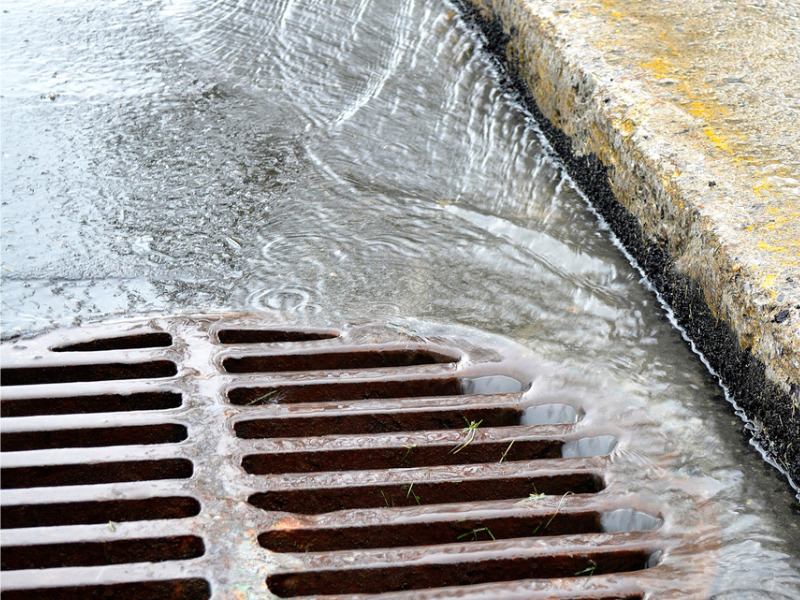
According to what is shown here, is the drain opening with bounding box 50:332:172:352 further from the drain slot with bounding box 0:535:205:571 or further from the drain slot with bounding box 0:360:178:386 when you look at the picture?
the drain slot with bounding box 0:535:205:571

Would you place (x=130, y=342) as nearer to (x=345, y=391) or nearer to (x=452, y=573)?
(x=345, y=391)

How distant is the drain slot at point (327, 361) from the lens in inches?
74.2

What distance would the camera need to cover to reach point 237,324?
195 centimetres

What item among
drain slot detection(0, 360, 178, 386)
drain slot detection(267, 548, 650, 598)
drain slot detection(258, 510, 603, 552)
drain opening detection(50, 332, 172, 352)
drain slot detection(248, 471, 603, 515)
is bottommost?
drain slot detection(267, 548, 650, 598)

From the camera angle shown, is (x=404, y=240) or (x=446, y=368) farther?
(x=404, y=240)

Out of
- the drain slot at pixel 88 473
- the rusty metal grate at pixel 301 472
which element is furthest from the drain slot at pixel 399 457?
the drain slot at pixel 88 473

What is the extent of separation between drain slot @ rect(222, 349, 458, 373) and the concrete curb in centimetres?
65

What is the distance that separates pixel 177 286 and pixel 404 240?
0.64m

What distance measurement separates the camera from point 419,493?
5.27 feet

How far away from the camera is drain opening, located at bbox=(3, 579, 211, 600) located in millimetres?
1384

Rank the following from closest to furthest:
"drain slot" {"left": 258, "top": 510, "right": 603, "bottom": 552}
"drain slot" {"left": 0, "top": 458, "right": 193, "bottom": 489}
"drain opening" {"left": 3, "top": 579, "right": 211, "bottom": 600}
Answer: "drain opening" {"left": 3, "top": 579, "right": 211, "bottom": 600}, "drain slot" {"left": 258, "top": 510, "right": 603, "bottom": 552}, "drain slot" {"left": 0, "top": 458, "right": 193, "bottom": 489}

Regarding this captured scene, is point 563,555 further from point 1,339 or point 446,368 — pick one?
point 1,339

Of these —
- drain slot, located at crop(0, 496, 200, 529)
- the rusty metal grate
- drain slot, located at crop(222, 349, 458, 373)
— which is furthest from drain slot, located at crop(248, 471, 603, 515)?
drain slot, located at crop(222, 349, 458, 373)

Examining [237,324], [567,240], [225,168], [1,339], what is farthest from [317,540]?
[225,168]
